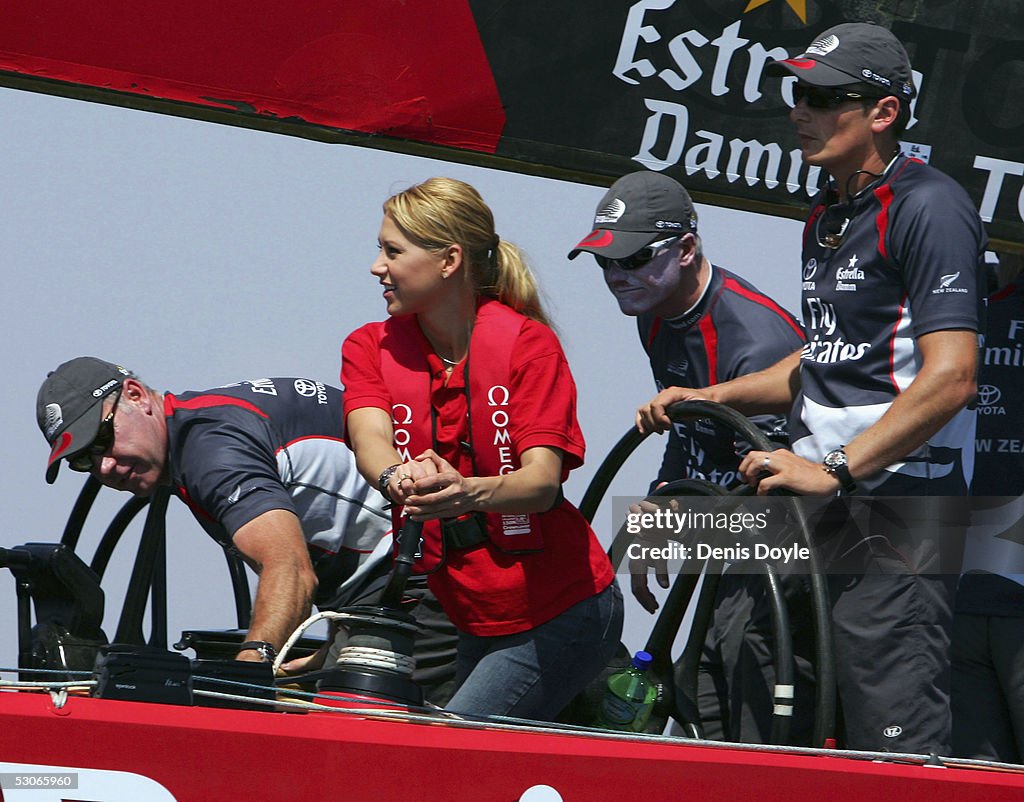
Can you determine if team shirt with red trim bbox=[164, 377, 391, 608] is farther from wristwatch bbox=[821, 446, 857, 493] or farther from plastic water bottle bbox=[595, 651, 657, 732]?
wristwatch bbox=[821, 446, 857, 493]

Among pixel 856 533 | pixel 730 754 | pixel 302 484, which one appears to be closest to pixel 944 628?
pixel 856 533

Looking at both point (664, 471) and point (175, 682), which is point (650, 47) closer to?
point (664, 471)

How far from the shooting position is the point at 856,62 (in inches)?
107

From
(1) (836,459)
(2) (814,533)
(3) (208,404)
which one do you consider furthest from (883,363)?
(3) (208,404)

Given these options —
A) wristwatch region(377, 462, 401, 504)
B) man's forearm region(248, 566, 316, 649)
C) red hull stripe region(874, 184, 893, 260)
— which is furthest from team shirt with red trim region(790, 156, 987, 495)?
man's forearm region(248, 566, 316, 649)

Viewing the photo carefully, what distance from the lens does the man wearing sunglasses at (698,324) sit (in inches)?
120

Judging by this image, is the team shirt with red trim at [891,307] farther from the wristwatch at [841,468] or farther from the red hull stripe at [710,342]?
the red hull stripe at [710,342]

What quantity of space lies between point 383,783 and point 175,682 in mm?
308

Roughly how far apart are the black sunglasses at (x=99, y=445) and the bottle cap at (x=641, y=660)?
1032 millimetres

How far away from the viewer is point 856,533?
2666 mm

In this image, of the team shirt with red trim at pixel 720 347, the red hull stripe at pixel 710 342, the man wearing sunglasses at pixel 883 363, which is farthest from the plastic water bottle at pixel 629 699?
the red hull stripe at pixel 710 342

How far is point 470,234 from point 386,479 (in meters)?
0.47

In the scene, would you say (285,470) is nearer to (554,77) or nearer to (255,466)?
(255,466)

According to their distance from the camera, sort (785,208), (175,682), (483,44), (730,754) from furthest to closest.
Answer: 1. (785,208)
2. (483,44)
3. (730,754)
4. (175,682)
